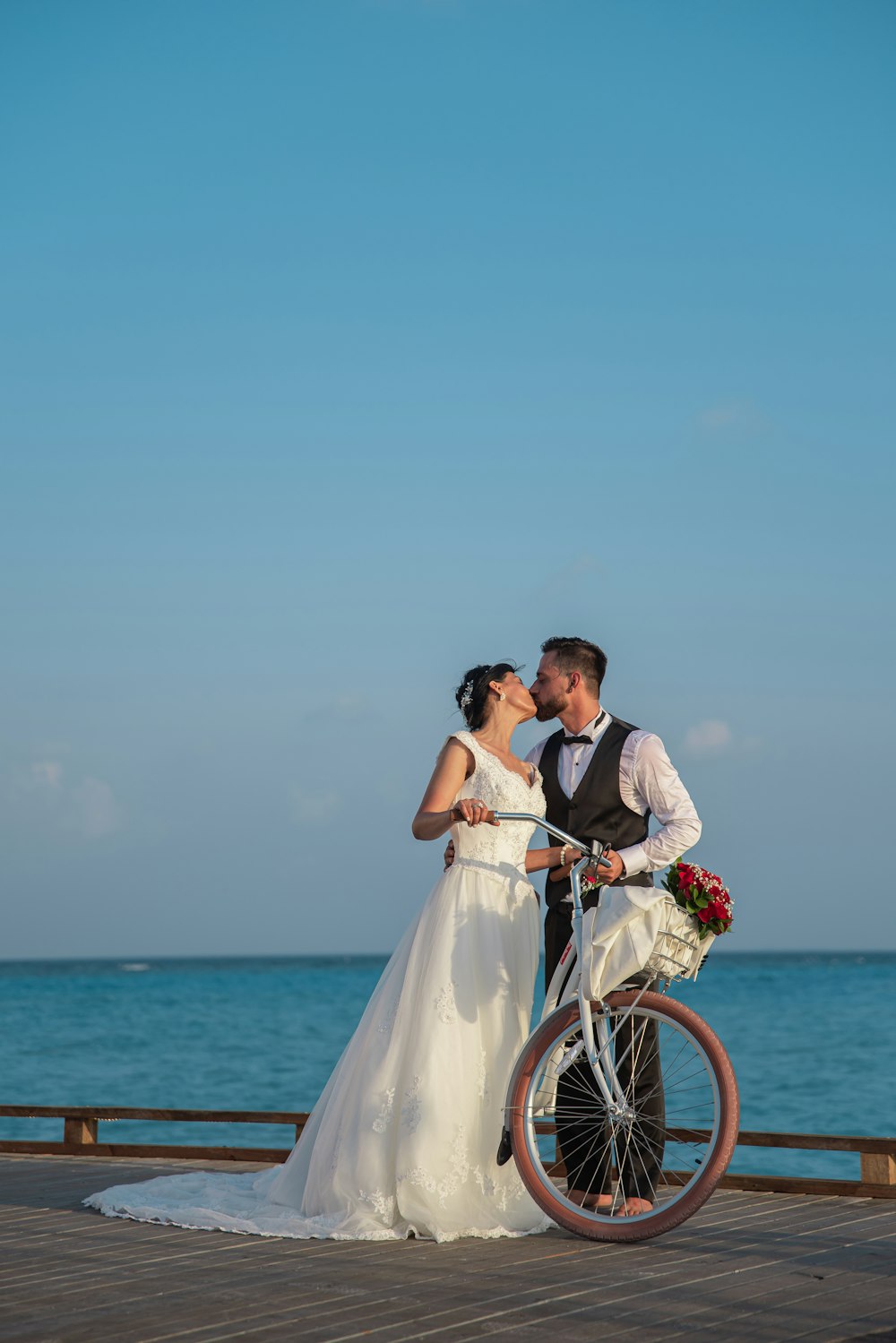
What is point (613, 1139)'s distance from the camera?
4.43m

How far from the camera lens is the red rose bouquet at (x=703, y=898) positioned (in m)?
4.46

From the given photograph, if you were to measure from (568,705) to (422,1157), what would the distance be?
63.7 inches

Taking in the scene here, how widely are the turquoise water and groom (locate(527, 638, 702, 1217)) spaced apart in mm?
12238

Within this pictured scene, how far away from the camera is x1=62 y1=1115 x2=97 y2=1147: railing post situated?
6.82 m

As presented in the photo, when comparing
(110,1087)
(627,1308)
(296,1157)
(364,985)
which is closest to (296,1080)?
(110,1087)

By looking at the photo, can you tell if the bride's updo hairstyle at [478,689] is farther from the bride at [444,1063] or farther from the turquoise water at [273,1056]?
the turquoise water at [273,1056]

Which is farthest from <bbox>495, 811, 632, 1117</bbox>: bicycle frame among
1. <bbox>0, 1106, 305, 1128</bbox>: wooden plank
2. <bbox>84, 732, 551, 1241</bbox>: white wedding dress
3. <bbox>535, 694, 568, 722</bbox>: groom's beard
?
<bbox>0, 1106, 305, 1128</bbox>: wooden plank

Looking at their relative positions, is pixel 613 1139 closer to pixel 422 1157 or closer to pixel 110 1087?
pixel 422 1157

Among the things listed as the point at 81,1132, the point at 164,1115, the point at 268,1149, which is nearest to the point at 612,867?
the point at 268,1149

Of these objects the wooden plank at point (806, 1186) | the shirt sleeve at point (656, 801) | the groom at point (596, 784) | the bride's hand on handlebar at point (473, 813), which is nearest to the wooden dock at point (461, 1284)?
the wooden plank at point (806, 1186)

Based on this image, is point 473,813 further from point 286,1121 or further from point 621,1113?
point 286,1121

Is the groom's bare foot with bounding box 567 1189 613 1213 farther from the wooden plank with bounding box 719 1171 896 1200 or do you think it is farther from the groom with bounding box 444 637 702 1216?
the wooden plank with bounding box 719 1171 896 1200

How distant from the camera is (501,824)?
4.91 m

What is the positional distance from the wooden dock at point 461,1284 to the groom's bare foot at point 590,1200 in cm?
12
